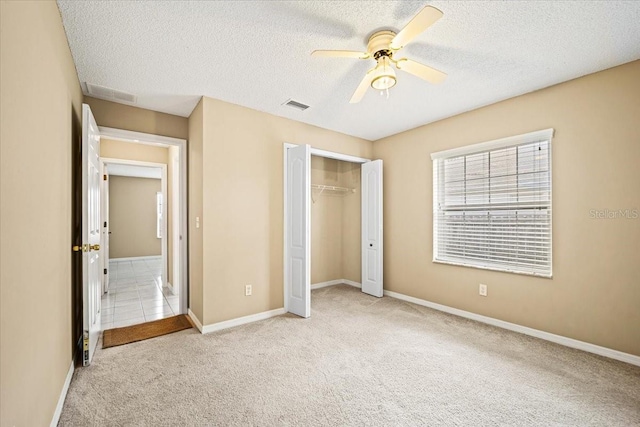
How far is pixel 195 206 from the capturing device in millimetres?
3447

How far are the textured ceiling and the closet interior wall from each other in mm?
1990

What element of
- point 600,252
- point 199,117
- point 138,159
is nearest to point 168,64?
point 199,117

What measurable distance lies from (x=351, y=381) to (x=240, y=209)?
2190 mm

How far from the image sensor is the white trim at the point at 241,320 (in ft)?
10.3

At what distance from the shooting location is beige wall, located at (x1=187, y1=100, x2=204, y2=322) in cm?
324

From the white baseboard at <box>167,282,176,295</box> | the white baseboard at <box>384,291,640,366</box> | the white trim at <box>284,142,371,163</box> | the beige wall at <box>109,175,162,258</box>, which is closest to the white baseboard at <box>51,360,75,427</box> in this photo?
the white baseboard at <box>167,282,176,295</box>

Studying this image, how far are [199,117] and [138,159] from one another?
6.88ft

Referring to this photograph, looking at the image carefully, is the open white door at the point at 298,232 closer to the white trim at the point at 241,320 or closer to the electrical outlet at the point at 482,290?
the white trim at the point at 241,320

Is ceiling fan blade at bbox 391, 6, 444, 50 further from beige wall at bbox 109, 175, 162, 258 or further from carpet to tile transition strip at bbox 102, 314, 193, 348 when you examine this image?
beige wall at bbox 109, 175, 162, 258

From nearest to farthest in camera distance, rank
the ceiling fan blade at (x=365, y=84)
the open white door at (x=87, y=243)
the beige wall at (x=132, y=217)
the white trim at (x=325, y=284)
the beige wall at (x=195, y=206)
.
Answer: the ceiling fan blade at (x=365, y=84)
the open white door at (x=87, y=243)
the beige wall at (x=195, y=206)
the white trim at (x=325, y=284)
the beige wall at (x=132, y=217)

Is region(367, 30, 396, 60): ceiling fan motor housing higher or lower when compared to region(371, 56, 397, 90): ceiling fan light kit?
higher

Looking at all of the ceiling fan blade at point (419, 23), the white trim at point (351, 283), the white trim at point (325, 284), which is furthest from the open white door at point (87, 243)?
the white trim at point (351, 283)

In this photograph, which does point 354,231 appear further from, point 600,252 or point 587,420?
point 587,420

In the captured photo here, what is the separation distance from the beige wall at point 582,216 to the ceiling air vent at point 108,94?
3.99 metres
